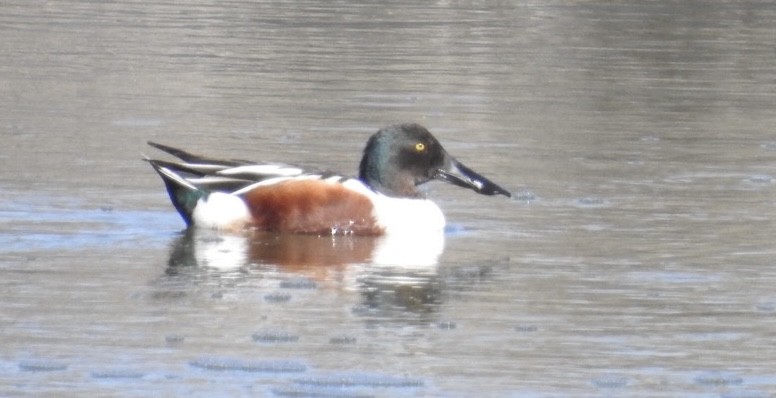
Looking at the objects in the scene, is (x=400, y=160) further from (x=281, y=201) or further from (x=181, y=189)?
(x=181, y=189)

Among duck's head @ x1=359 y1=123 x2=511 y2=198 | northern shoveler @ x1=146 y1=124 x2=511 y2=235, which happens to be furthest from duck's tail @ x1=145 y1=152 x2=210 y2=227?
duck's head @ x1=359 y1=123 x2=511 y2=198

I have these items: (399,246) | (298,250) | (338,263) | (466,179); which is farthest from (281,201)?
(466,179)

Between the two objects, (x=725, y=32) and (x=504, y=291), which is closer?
(x=504, y=291)

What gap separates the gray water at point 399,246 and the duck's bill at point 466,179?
0.19 m

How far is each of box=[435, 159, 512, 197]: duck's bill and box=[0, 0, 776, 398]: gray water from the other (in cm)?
19

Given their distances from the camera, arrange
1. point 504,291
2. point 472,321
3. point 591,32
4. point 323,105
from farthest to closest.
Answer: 1. point 591,32
2. point 323,105
3. point 504,291
4. point 472,321

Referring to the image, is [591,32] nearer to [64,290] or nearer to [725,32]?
[725,32]

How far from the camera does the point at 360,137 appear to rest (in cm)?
1354

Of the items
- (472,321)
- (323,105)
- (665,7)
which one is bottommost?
(665,7)

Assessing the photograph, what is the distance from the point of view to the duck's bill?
409 inches

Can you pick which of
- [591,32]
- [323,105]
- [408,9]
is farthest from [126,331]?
[408,9]

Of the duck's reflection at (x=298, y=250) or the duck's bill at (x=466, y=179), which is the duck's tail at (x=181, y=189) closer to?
the duck's reflection at (x=298, y=250)

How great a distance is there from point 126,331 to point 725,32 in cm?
1817

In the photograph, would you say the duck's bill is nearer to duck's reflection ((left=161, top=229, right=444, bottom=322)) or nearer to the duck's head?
the duck's head
